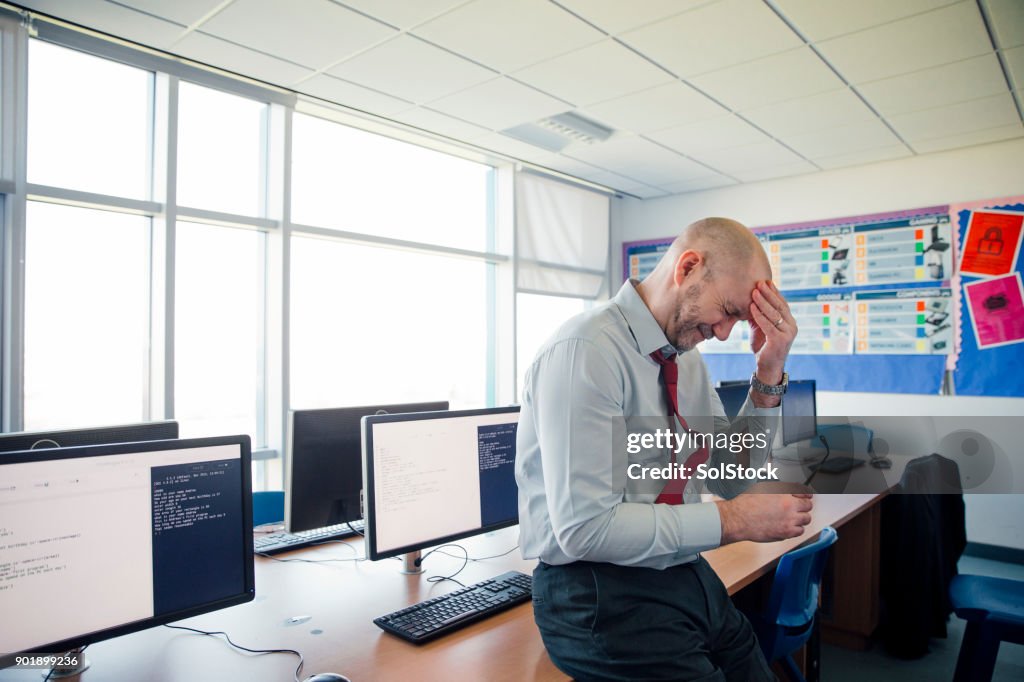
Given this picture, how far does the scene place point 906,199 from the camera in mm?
4590

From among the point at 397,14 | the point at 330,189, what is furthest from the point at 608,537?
the point at 330,189

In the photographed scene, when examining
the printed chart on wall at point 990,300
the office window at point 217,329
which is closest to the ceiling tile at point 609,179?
the printed chart on wall at point 990,300

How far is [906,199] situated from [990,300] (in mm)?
876

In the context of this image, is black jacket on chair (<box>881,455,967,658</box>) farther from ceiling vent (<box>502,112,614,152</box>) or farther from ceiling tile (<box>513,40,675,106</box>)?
ceiling vent (<box>502,112,614,152</box>)

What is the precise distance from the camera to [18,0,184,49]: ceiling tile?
8.70ft

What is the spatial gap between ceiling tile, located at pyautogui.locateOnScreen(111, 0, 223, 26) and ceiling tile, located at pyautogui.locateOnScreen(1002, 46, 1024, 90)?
11.3ft

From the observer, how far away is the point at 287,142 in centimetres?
370

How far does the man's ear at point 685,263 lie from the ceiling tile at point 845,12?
68.8 inches

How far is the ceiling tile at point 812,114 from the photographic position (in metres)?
3.51

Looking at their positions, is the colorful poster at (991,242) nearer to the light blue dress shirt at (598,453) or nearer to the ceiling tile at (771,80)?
the ceiling tile at (771,80)

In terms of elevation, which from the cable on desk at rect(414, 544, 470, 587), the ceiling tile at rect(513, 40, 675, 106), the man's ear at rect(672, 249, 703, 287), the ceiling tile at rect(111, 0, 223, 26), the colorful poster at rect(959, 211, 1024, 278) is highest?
the ceiling tile at rect(111, 0, 223, 26)

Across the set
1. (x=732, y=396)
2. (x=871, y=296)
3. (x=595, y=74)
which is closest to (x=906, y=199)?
(x=871, y=296)

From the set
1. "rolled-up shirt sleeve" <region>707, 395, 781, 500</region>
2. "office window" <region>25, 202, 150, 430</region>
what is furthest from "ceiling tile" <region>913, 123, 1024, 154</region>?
"office window" <region>25, 202, 150, 430</region>

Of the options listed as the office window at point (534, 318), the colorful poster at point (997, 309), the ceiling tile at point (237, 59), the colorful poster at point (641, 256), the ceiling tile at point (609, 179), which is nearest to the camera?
the ceiling tile at point (237, 59)
